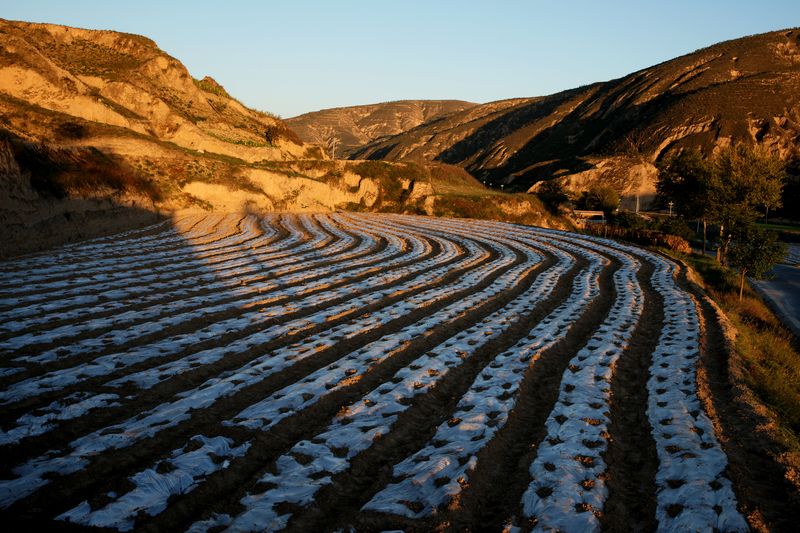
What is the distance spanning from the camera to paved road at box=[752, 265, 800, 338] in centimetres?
2656

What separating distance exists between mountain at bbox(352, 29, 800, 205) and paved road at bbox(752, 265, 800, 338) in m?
56.7

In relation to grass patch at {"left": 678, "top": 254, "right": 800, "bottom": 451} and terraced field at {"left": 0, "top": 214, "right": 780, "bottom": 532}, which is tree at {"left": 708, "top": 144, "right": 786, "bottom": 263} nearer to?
grass patch at {"left": 678, "top": 254, "right": 800, "bottom": 451}

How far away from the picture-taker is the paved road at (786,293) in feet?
87.1

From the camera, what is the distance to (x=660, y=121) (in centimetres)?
11625

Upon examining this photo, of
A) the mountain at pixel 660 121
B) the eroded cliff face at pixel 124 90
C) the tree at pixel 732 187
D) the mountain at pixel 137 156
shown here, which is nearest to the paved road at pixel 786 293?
the tree at pixel 732 187

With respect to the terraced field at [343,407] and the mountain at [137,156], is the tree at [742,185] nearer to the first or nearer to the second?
the mountain at [137,156]

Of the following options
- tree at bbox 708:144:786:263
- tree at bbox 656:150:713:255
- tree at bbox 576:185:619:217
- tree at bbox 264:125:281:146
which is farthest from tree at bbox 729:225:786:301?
tree at bbox 264:125:281:146

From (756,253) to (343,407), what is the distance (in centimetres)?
2925

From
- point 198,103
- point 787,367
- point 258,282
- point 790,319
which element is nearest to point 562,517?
point 787,367

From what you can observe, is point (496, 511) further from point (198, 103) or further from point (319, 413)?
point (198, 103)

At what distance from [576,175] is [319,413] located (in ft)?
333

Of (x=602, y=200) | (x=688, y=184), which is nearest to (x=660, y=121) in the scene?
(x=602, y=200)

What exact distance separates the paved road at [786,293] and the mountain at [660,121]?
56745 millimetres

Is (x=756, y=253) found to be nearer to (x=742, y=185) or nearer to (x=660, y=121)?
(x=742, y=185)
